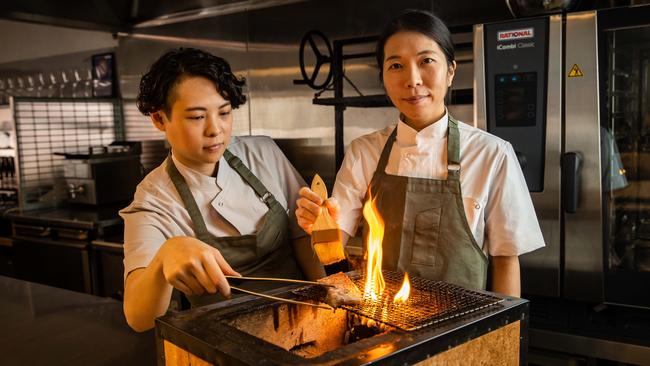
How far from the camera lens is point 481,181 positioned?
157 centimetres

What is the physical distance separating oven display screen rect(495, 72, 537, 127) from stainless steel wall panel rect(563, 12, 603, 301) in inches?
4.8

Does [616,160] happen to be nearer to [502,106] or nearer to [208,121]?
[502,106]

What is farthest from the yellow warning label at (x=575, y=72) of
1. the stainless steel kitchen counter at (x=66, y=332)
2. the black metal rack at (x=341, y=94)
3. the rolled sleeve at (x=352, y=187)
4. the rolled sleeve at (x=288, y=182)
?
the stainless steel kitchen counter at (x=66, y=332)

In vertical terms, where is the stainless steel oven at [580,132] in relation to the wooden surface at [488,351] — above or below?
above

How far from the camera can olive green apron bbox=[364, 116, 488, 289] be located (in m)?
1.54

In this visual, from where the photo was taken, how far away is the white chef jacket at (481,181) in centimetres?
153

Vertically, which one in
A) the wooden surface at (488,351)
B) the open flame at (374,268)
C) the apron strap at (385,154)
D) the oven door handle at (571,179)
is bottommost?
the wooden surface at (488,351)

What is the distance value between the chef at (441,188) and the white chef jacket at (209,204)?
30 centimetres

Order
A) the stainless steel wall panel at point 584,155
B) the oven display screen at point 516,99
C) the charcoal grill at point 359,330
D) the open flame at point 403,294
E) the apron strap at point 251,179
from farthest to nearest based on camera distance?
1. the oven display screen at point 516,99
2. the stainless steel wall panel at point 584,155
3. the apron strap at point 251,179
4. the open flame at point 403,294
5. the charcoal grill at point 359,330

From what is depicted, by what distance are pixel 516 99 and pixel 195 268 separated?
158 centimetres

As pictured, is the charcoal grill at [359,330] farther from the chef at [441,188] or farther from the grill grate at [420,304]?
the chef at [441,188]

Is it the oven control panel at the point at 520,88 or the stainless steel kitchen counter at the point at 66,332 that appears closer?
the stainless steel kitchen counter at the point at 66,332

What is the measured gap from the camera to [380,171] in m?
1.73

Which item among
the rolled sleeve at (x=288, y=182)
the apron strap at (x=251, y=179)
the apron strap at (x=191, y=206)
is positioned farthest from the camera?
the rolled sleeve at (x=288, y=182)
